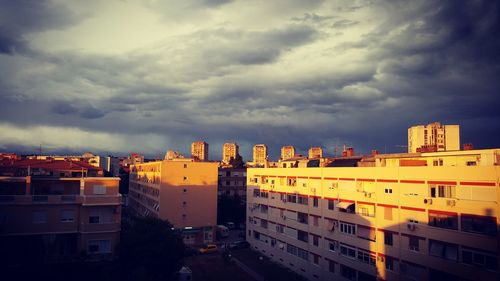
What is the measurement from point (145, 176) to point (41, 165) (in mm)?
29556

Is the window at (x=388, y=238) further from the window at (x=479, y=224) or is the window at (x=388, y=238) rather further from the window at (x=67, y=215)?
the window at (x=67, y=215)

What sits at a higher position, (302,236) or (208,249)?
(302,236)

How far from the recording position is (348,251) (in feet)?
117

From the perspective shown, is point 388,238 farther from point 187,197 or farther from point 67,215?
point 187,197

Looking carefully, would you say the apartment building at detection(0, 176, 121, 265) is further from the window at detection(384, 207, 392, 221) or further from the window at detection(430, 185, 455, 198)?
the window at detection(430, 185, 455, 198)

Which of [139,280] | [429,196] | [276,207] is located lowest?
[139,280]

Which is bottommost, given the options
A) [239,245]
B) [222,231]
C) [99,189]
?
[239,245]

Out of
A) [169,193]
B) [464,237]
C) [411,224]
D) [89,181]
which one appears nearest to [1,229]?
[89,181]

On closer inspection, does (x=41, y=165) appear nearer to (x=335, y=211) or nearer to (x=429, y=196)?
(x=335, y=211)

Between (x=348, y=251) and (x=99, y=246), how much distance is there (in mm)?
23326

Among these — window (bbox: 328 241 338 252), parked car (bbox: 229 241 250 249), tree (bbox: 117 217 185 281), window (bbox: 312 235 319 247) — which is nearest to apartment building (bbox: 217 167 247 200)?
parked car (bbox: 229 241 250 249)

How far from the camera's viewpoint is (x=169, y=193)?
188 feet

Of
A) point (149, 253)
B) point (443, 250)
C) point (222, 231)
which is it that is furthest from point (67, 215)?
point (222, 231)

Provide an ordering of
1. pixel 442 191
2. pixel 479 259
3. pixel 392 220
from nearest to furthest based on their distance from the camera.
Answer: pixel 479 259 < pixel 442 191 < pixel 392 220
